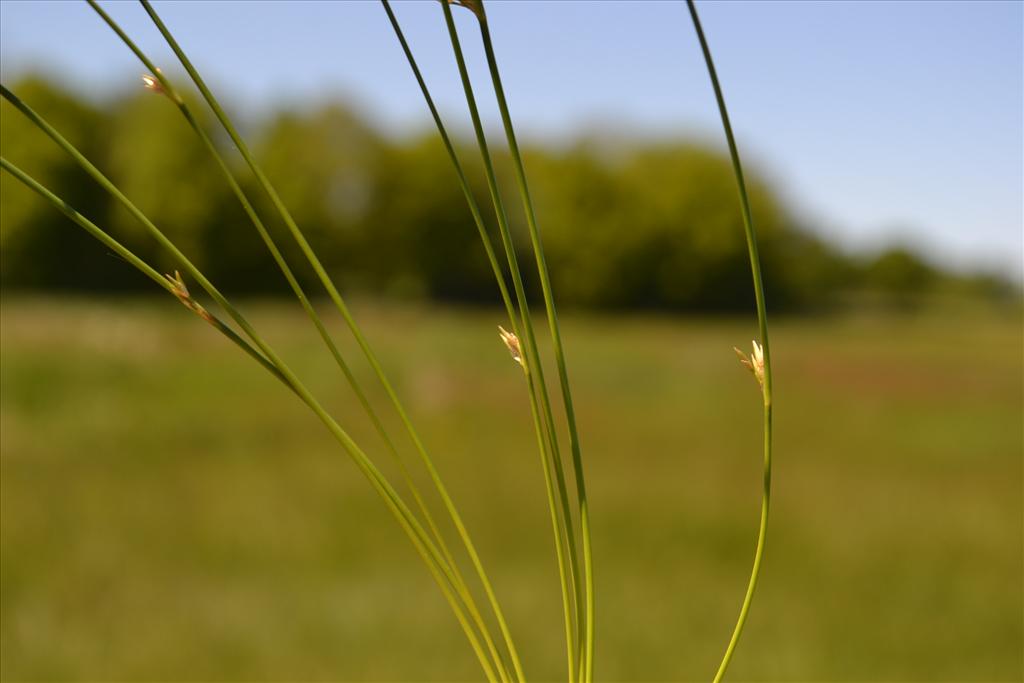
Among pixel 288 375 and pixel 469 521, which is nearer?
pixel 288 375

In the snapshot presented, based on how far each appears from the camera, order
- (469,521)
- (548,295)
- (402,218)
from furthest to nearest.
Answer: (402,218) < (469,521) < (548,295)

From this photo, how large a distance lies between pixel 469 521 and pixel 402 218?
16.7 meters

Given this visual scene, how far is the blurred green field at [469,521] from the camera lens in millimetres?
3666

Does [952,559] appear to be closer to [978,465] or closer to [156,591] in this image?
[978,465]

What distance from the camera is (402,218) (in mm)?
21531

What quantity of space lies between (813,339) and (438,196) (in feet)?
31.5

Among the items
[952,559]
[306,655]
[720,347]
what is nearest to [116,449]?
[306,655]

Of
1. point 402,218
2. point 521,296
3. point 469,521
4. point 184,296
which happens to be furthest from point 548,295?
point 402,218

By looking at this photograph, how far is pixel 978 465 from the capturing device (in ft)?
24.5

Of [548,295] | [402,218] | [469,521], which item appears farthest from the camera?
[402,218]

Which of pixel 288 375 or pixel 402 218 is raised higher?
pixel 402 218

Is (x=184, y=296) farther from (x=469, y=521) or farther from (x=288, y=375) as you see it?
(x=469, y=521)

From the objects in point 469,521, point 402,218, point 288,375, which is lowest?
point 469,521

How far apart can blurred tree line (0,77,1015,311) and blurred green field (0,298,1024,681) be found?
15.3 feet
